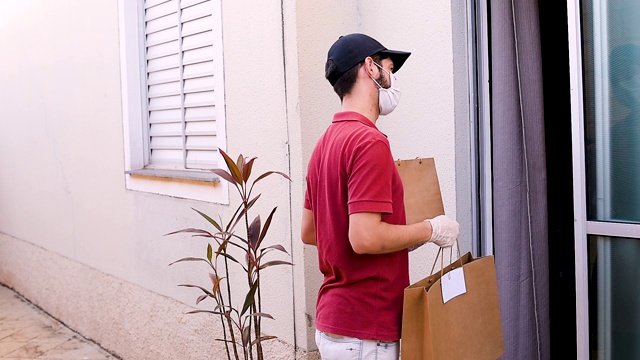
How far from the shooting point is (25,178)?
8852mm

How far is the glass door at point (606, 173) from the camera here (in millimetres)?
3121

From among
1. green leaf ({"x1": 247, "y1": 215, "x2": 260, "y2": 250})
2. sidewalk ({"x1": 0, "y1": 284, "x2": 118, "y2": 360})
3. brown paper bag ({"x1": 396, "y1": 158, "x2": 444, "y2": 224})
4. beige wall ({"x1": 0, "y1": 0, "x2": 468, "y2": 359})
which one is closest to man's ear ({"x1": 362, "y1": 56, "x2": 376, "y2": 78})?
brown paper bag ({"x1": 396, "y1": 158, "x2": 444, "y2": 224})

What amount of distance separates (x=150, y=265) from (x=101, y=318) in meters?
1.22

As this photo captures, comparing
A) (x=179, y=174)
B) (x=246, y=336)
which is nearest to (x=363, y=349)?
(x=246, y=336)

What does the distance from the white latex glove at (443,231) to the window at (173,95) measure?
7.80 feet

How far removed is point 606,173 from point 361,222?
4.02 ft

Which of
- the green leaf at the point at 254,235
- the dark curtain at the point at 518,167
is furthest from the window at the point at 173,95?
the dark curtain at the point at 518,167

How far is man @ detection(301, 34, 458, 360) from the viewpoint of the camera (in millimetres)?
2580

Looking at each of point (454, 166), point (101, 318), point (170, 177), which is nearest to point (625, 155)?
Answer: point (454, 166)

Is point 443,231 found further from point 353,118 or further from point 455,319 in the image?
point 353,118

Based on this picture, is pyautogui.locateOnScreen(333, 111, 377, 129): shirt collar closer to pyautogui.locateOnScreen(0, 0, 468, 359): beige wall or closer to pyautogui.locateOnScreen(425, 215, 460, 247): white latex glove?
pyautogui.locateOnScreen(425, 215, 460, 247): white latex glove

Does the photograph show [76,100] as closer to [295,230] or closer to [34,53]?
[34,53]

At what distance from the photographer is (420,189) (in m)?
2.92

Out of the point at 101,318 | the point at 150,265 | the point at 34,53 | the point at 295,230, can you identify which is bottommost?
the point at 101,318
